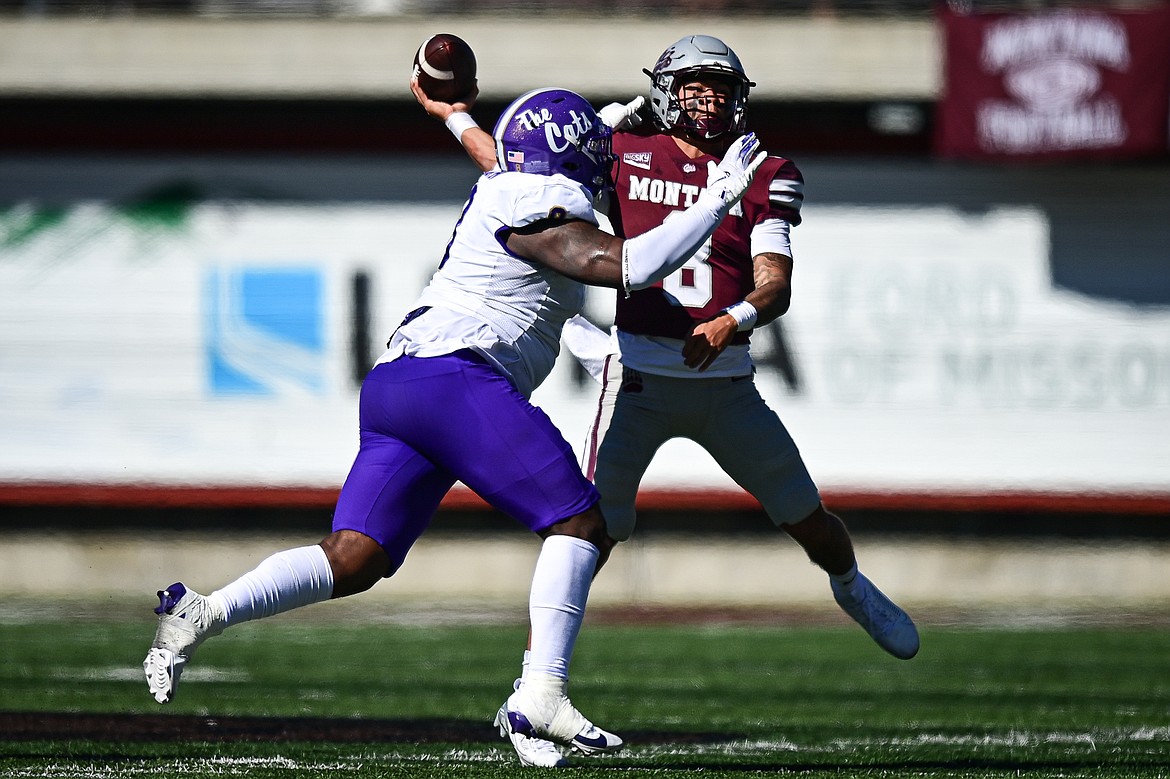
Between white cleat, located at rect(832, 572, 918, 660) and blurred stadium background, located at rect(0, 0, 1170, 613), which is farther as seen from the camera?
blurred stadium background, located at rect(0, 0, 1170, 613)

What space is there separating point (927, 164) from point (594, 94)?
9.53ft

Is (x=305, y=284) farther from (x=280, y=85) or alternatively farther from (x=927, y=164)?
(x=927, y=164)

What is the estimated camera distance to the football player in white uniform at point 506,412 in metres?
4.30

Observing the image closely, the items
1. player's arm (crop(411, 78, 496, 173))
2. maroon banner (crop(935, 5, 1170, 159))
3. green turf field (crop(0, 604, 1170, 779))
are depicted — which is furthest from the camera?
maroon banner (crop(935, 5, 1170, 159))

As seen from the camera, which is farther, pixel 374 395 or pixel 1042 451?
pixel 1042 451

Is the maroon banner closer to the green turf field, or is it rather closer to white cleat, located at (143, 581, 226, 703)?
the green turf field

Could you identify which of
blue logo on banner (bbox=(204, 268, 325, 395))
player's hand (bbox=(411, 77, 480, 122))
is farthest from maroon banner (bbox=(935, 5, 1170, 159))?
player's hand (bbox=(411, 77, 480, 122))

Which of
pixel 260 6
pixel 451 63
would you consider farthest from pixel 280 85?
pixel 451 63

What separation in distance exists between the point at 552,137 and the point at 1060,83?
9.86 m

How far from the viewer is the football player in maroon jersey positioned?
5391mm

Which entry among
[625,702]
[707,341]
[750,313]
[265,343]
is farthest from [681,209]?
[265,343]

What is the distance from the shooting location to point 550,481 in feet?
14.3

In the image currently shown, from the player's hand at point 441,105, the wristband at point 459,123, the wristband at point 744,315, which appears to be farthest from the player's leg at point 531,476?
the player's hand at point 441,105

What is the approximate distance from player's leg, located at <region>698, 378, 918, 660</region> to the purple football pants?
115 cm
